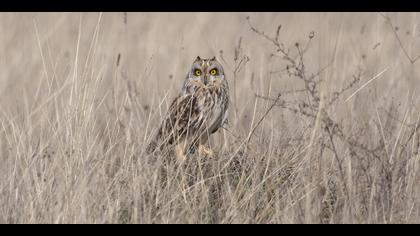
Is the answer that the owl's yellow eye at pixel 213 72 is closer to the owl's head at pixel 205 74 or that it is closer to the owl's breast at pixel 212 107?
the owl's head at pixel 205 74

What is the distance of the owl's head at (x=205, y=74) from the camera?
17.3ft

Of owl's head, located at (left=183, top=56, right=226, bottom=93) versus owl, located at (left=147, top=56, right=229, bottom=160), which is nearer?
owl, located at (left=147, top=56, right=229, bottom=160)

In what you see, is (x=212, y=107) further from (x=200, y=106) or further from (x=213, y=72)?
(x=213, y=72)

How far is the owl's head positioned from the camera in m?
5.27

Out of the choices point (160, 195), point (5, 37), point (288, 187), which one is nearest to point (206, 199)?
point (160, 195)

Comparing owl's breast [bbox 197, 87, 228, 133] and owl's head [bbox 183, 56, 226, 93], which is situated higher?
owl's head [bbox 183, 56, 226, 93]

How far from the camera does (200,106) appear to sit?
17.3 feet

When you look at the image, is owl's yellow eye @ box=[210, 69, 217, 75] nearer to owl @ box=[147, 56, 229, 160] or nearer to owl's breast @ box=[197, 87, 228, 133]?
owl @ box=[147, 56, 229, 160]

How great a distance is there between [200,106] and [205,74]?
0.24 metres

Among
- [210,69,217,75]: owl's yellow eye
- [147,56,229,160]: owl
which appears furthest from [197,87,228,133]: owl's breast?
[210,69,217,75]: owl's yellow eye

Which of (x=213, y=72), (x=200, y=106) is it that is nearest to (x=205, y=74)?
(x=213, y=72)
